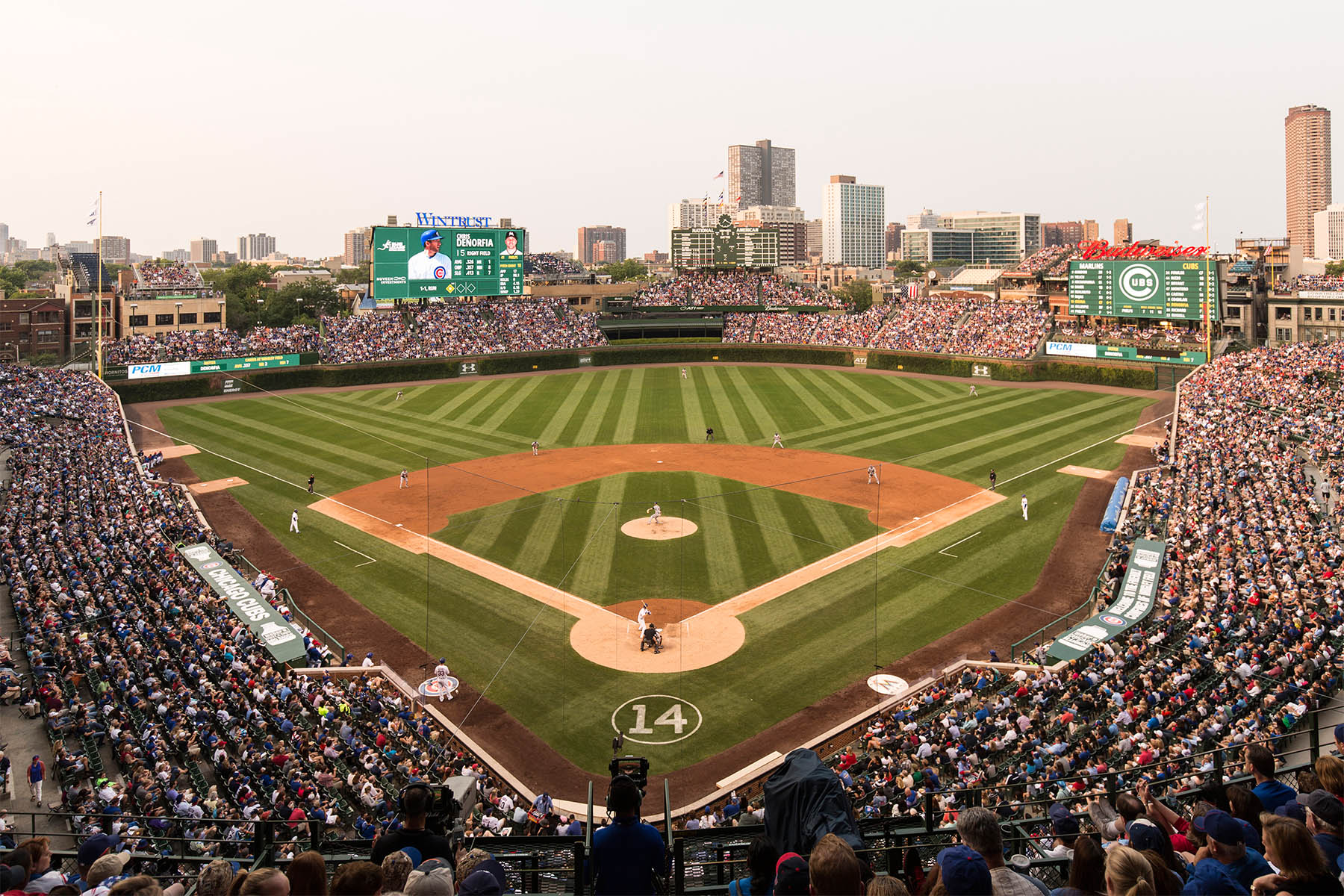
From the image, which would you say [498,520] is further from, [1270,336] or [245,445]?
[1270,336]

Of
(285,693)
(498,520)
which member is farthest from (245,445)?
(285,693)

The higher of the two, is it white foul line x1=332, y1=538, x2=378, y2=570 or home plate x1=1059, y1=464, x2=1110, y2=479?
home plate x1=1059, y1=464, x2=1110, y2=479

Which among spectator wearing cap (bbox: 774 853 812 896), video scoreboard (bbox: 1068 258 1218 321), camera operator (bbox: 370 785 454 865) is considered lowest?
camera operator (bbox: 370 785 454 865)

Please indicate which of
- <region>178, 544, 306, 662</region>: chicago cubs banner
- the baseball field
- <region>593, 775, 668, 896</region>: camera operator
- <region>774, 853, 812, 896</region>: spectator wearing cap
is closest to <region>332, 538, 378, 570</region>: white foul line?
the baseball field

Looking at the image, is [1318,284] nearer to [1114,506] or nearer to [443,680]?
[1114,506]

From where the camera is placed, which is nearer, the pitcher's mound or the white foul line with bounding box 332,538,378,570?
the white foul line with bounding box 332,538,378,570

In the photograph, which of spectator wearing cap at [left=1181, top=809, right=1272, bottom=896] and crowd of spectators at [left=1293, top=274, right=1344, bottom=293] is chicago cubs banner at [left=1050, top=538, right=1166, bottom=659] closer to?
spectator wearing cap at [left=1181, top=809, right=1272, bottom=896]

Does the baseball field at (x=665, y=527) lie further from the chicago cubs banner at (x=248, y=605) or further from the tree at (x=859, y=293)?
the tree at (x=859, y=293)
